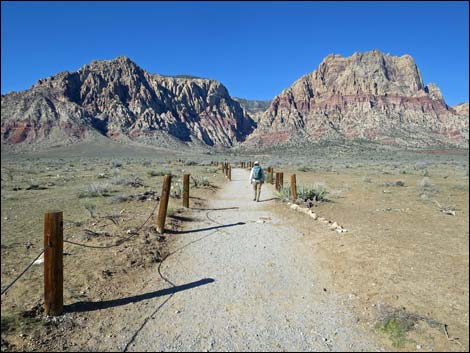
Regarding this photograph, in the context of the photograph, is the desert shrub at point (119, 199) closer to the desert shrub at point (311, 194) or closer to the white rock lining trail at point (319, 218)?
the white rock lining trail at point (319, 218)

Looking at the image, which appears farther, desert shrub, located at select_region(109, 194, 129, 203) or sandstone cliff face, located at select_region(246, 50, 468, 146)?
sandstone cliff face, located at select_region(246, 50, 468, 146)

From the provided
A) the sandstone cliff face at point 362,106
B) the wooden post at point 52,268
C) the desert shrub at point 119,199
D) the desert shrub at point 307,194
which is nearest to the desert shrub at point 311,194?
the desert shrub at point 307,194

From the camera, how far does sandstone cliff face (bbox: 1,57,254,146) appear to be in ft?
345

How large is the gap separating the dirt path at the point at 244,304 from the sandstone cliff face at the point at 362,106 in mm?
105192

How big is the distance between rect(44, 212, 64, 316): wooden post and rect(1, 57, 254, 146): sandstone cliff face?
352 ft

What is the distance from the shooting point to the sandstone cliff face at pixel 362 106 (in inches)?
4683

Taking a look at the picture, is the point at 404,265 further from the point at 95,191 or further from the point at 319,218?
the point at 95,191

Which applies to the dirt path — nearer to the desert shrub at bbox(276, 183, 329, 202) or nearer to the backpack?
the desert shrub at bbox(276, 183, 329, 202)

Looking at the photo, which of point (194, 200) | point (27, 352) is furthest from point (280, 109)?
point (27, 352)

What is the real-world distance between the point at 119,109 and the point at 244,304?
130676mm

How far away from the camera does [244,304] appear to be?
509cm

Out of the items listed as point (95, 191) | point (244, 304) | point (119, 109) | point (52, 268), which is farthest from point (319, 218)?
point (119, 109)

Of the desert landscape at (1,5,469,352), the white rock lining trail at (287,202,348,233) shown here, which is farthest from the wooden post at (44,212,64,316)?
the white rock lining trail at (287,202,348,233)

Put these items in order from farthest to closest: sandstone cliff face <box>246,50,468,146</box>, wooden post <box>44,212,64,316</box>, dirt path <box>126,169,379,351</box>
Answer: sandstone cliff face <box>246,50,468,146</box>, wooden post <box>44,212,64,316</box>, dirt path <box>126,169,379,351</box>
